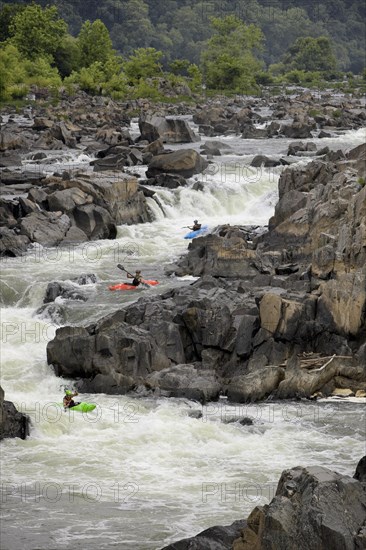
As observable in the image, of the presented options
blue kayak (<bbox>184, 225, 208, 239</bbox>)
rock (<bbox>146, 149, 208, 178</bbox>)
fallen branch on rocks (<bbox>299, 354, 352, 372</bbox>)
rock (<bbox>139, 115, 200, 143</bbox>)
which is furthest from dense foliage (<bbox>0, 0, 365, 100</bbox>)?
fallen branch on rocks (<bbox>299, 354, 352, 372</bbox>)

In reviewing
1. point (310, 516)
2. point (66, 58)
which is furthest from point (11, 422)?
point (66, 58)

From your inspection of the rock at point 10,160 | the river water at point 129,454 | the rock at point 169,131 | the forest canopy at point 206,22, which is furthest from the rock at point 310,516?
the forest canopy at point 206,22

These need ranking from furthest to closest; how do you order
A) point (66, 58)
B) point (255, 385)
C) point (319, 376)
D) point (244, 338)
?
point (66, 58) < point (244, 338) < point (319, 376) < point (255, 385)

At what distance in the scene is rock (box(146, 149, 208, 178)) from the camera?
40719mm

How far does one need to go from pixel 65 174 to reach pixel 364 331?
17655mm

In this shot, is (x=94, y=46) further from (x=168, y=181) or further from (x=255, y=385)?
(x=255, y=385)

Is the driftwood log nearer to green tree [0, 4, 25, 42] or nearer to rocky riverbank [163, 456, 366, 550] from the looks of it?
rocky riverbank [163, 456, 366, 550]

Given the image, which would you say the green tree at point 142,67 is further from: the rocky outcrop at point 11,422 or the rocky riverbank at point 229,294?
the rocky outcrop at point 11,422

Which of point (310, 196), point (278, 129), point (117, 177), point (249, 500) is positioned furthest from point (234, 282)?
point (278, 129)

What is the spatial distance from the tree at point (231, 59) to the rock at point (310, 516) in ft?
264

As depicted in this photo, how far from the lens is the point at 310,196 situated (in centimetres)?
3114

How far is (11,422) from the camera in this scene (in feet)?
64.2

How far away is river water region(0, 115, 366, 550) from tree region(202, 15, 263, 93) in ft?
222

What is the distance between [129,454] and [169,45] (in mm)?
128221
